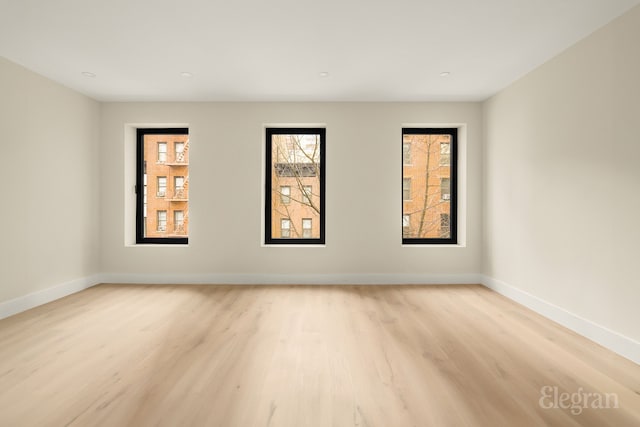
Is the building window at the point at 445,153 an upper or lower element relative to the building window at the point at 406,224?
upper

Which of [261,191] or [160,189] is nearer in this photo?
[261,191]

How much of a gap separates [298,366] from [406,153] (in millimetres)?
3397

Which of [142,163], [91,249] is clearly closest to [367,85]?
[142,163]

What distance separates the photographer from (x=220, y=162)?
4312mm

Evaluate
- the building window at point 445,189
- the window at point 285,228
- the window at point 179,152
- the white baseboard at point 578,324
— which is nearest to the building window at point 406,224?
the building window at point 445,189

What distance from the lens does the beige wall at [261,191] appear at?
4305 mm

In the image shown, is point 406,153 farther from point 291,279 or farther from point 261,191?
point 291,279

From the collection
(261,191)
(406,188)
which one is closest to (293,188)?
(261,191)

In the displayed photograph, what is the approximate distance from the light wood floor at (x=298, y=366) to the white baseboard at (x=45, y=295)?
0.14 metres

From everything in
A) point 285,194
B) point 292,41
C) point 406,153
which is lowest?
point 285,194

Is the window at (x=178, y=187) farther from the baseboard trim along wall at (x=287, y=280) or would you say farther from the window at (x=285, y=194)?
the window at (x=285, y=194)

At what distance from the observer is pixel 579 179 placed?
2715mm

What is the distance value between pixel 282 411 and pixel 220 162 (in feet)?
11.1

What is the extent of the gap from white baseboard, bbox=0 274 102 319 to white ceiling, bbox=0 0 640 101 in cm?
235
